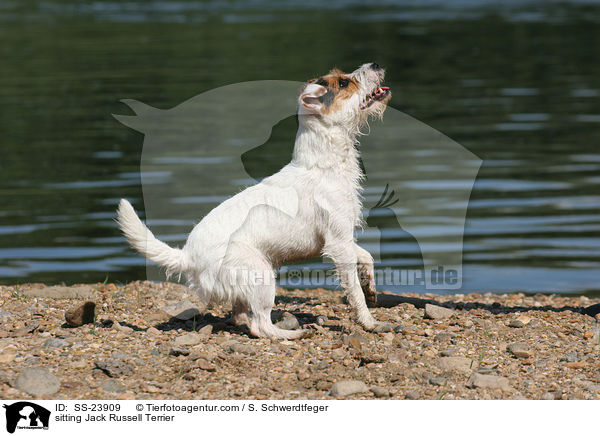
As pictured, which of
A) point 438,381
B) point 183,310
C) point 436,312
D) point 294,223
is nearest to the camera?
point 438,381

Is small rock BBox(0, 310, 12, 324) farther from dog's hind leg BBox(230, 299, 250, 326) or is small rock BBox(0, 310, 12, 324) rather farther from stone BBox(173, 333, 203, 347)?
dog's hind leg BBox(230, 299, 250, 326)

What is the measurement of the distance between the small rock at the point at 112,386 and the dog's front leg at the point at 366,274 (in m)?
2.83

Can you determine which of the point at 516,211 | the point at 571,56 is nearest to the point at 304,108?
the point at 516,211

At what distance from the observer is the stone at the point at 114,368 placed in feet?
22.1

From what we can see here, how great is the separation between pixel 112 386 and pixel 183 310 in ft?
7.34

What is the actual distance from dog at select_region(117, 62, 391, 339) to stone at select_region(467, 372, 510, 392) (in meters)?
1.44

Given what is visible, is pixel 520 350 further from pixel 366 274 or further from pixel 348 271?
pixel 366 274

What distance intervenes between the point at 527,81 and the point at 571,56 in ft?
23.0

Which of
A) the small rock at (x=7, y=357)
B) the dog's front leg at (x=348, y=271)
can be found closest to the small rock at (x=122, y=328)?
the small rock at (x=7, y=357)

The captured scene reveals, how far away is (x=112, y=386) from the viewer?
651 centimetres

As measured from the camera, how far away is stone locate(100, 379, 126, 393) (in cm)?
646

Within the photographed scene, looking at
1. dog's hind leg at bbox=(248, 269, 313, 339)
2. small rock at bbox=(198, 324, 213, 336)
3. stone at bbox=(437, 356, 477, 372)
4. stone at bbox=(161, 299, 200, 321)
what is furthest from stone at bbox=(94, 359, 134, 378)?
stone at bbox=(437, 356, 477, 372)

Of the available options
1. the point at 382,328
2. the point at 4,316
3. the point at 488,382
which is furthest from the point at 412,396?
the point at 4,316

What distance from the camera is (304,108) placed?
7.94 m
